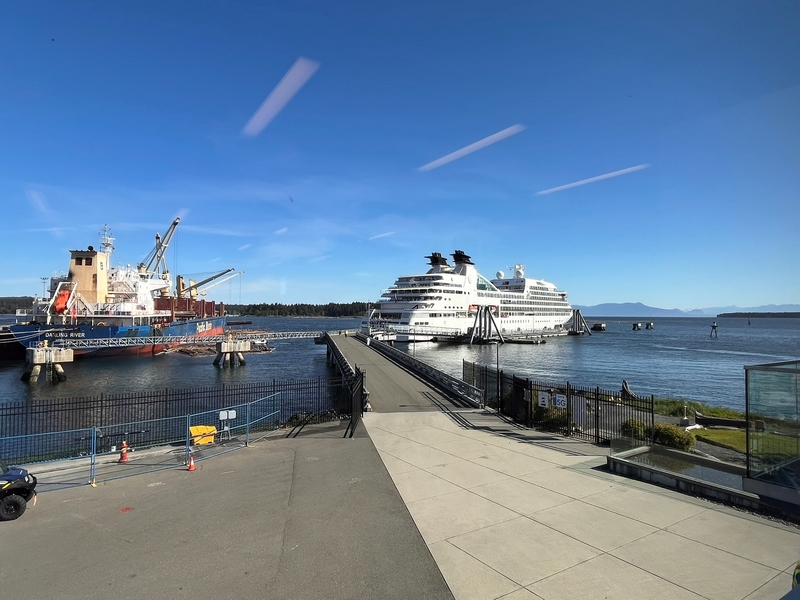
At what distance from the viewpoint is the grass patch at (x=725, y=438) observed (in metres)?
15.7

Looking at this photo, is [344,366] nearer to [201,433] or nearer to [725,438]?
[201,433]

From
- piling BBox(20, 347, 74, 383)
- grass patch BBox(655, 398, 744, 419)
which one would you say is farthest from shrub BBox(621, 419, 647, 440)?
piling BBox(20, 347, 74, 383)

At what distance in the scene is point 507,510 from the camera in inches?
307

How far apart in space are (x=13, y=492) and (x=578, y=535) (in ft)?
30.2

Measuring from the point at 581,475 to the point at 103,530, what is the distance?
9.02 m

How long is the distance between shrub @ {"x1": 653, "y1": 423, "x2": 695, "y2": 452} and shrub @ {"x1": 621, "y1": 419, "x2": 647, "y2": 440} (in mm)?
361

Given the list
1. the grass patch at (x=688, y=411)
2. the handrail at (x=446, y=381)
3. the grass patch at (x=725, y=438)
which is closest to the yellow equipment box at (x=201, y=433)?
the handrail at (x=446, y=381)

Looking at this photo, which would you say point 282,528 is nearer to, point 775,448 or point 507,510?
point 507,510

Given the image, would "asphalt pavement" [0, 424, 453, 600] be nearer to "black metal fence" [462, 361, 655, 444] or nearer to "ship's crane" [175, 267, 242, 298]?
"black metal fence" [462, 361, 655, 444]

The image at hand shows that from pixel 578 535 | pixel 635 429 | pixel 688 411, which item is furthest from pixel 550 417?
pixel 688 411

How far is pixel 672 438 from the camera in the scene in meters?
12.0

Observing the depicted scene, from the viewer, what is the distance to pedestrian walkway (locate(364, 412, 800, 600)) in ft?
17.8

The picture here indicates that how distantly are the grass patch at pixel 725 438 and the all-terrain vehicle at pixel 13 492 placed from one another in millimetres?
18994

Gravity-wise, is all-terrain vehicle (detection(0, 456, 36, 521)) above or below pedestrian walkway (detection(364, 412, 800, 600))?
above
